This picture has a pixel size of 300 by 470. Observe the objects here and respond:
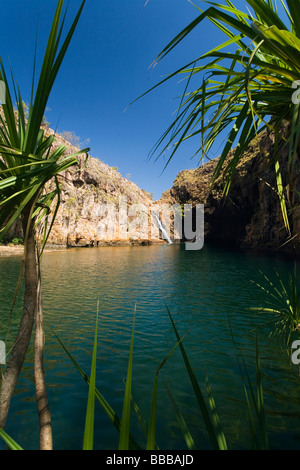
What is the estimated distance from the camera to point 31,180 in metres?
1.63

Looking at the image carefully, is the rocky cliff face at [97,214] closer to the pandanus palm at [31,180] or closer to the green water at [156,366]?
the green water at [156,366]

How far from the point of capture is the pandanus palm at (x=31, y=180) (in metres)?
1.39

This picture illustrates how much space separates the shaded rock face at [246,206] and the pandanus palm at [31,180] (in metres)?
25.3

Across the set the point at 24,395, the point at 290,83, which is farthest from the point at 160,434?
the point at 290,83

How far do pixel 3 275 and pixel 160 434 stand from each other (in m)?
15.9

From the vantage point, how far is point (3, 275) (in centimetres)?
1605

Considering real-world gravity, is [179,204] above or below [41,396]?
above

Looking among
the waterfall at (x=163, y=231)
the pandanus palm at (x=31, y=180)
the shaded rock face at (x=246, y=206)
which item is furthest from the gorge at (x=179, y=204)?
Result: the pandanus palm at (x=31, y=180)

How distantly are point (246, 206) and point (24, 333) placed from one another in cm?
4485

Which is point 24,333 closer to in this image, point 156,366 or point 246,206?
point 156,366

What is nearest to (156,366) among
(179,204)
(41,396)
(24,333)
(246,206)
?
(41,396)

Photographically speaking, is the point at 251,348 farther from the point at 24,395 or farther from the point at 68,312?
the point at 68,312

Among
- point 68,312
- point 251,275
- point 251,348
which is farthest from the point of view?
point 251,275

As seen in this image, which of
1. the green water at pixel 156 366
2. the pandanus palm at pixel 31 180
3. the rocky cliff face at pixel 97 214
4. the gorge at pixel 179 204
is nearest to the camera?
the pandanus palm at pixel 31 180
